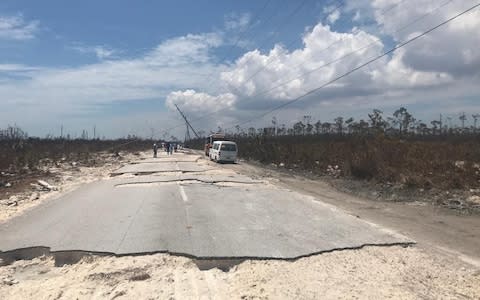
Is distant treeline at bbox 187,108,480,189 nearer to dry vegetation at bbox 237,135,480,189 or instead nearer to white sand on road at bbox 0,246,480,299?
dry vegetation at bbox 237,135,480,189

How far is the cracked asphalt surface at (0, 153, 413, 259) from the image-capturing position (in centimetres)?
849

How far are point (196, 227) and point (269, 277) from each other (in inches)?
161

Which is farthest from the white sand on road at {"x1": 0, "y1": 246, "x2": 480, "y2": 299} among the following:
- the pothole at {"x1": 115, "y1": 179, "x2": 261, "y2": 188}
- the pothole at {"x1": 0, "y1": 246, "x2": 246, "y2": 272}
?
the pothole at {"x1": 115, "y1": 179, "x2": 261, "y2": 188}

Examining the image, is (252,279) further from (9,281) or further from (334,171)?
(334,171)

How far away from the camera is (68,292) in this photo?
611cm

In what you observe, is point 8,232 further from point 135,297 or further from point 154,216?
point 135,297

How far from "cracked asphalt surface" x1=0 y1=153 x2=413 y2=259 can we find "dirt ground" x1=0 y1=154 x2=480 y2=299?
2.09 feet

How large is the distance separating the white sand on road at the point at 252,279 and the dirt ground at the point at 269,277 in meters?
0.01

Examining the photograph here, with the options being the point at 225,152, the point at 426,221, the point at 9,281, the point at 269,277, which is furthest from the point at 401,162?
the point at 225,152

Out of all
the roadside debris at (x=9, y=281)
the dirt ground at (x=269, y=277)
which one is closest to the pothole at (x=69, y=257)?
the dirt ground at (x=269, y=277)

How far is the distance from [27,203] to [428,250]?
1279 cm

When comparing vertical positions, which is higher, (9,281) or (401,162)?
(401,162)

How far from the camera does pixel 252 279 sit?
654cm

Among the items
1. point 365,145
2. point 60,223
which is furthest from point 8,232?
point 365,145
